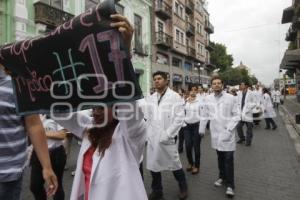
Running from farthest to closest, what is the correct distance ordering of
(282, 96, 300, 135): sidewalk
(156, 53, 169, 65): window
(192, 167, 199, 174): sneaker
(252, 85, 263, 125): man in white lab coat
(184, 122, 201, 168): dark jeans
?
1. (156, 53, 169, 65): window
2. (282, 96, 300, 135): sidewalk
3. (252, 85, 263, 125): man in white lab coat
4. (184, 122, 201, 168): dark jeans
5. (192, 167, 199, 174): sneaker

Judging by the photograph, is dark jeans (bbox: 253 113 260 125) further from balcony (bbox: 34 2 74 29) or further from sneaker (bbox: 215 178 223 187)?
balcony (bbox: 34 2 74 29)

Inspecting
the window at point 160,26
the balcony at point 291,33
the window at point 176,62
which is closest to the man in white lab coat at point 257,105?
the window at point 160,26

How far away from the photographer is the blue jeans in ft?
8.14

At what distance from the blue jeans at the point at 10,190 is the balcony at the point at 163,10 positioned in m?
26.8

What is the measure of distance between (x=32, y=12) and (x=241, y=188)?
1258 cm

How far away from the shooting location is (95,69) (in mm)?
2010

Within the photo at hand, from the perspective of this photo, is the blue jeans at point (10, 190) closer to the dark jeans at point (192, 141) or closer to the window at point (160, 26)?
the dark jeans at point (192, 141)

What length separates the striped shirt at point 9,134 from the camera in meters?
2.46

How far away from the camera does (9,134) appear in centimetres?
249

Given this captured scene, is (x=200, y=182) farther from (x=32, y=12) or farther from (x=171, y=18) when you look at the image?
(x=171, y=18)

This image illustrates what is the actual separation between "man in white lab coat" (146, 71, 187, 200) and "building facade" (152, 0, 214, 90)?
71.7ft

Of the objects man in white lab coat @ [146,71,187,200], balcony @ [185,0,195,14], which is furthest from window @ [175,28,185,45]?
man in white lab coat @ [146,71,187,200]

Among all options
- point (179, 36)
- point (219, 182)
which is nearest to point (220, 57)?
point (179, 36)

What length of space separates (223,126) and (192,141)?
1712mm
